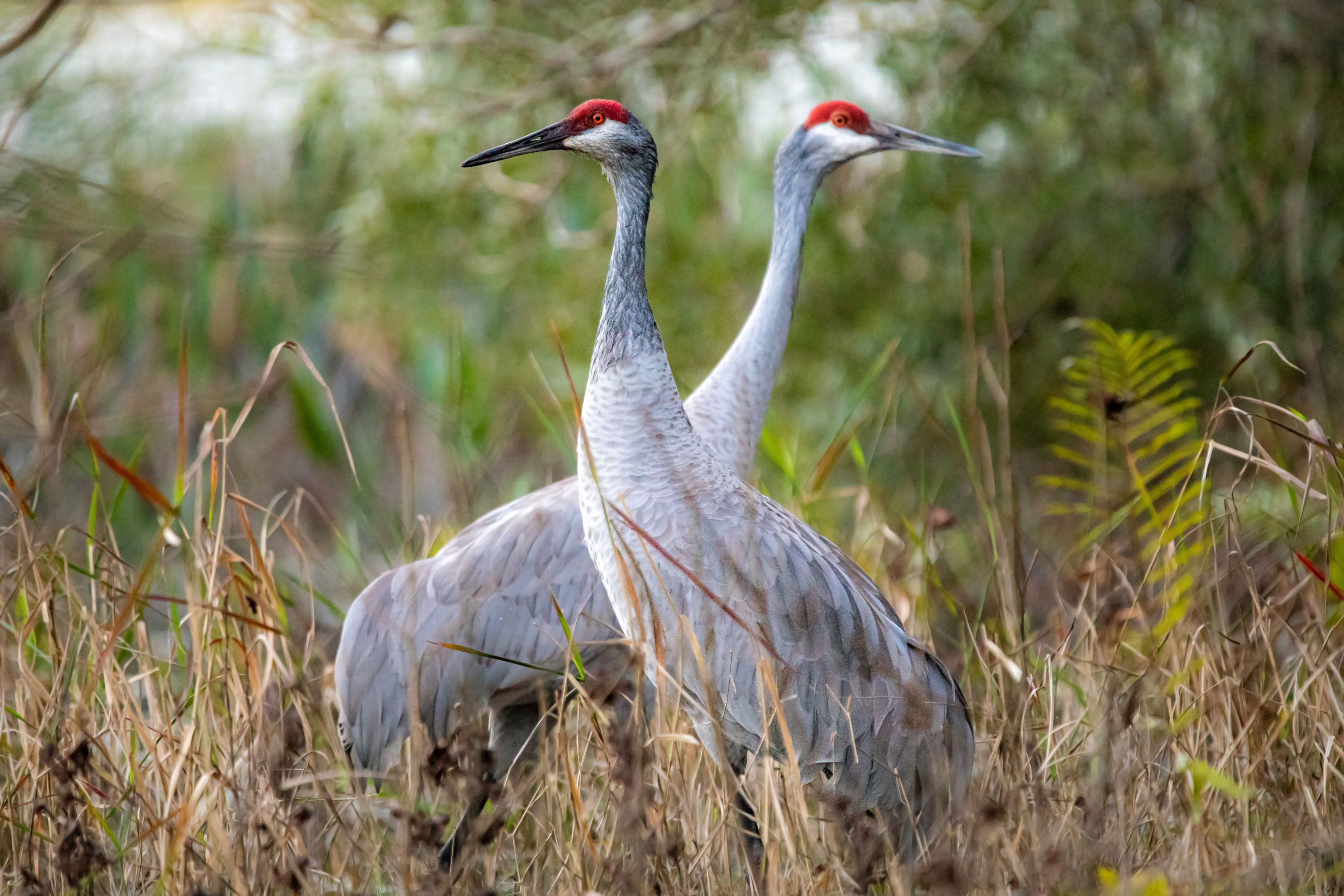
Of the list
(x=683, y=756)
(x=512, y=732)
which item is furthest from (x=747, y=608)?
(x=512, y=732)

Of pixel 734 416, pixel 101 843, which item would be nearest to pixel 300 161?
pixel 734 416

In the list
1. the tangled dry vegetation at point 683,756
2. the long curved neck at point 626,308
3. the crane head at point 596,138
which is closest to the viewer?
the tangled dry vegetation at point 683,756

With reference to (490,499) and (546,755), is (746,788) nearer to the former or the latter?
(546,755)

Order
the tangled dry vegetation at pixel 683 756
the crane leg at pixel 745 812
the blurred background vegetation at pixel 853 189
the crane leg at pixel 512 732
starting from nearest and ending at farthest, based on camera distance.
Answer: the tangled dry vegetation at pixel 683 756 < the crane leg at pixel 745 812 < the crane leg at pixel 512 732 < the blurred background vegetation at pixel 853 189

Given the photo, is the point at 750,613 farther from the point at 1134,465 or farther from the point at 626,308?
the point at 1134,465

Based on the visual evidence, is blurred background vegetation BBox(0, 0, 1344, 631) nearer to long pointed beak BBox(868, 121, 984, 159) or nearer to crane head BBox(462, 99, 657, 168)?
long pointed beak BBox(868, 121, 984, 159)

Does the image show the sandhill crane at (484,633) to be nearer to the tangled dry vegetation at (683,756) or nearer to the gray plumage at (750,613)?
the tangled dry vegetation at (683,756)

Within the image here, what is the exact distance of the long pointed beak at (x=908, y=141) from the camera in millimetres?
3742

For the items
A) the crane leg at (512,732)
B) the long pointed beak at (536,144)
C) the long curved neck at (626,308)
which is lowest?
the crane leg at (512,732)

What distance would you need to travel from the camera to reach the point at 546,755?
2.22 m

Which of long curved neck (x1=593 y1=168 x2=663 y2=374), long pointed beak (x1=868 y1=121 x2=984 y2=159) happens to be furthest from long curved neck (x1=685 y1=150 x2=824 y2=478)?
long curved neck (x1=593 y1=168 x2=663 y2=374)

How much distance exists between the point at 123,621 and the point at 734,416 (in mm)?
1665

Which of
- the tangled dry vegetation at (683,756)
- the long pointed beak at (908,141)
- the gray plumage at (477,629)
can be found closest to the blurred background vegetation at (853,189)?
the long pointed beak at (908,141)

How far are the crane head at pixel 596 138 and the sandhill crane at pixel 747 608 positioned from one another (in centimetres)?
25
